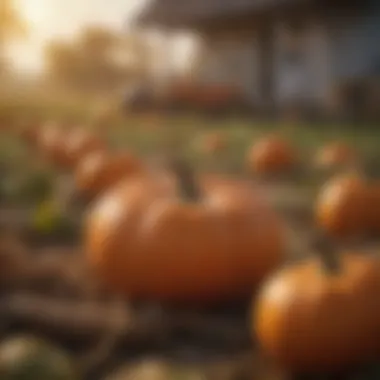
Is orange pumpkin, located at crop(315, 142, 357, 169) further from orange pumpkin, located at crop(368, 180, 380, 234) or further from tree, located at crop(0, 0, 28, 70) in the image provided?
tree, located at crop(0, 0, 28, 70)

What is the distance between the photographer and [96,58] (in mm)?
1037

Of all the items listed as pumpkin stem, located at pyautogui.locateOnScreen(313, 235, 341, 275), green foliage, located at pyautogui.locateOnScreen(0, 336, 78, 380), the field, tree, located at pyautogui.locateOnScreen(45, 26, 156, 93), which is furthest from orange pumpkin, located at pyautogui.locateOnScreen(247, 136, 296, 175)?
green foliage, located at pyautogui.locateOnScreen(0, 336, 78, 380)

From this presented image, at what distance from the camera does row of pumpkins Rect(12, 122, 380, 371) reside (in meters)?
0.61

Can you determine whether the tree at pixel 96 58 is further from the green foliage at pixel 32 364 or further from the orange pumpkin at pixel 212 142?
the green foliage at pixel 32 364

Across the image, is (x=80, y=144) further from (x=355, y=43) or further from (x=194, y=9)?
(x=355, y=43)

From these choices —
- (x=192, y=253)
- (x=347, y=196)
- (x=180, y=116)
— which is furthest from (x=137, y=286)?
(x=180, y=116)

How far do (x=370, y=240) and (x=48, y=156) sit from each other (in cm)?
88

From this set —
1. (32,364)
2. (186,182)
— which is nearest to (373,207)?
(186,182)

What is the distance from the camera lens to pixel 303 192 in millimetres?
1376

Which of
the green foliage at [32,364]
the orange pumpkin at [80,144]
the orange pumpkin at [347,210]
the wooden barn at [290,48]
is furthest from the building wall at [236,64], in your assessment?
the green foliage at [32,364]

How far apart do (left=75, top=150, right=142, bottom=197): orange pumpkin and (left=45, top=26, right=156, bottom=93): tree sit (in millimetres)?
263

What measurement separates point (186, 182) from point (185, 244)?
0.21 ft

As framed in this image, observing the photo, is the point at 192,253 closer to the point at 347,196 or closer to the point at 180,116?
the point at 347,196

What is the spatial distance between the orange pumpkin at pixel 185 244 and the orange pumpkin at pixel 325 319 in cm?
14
